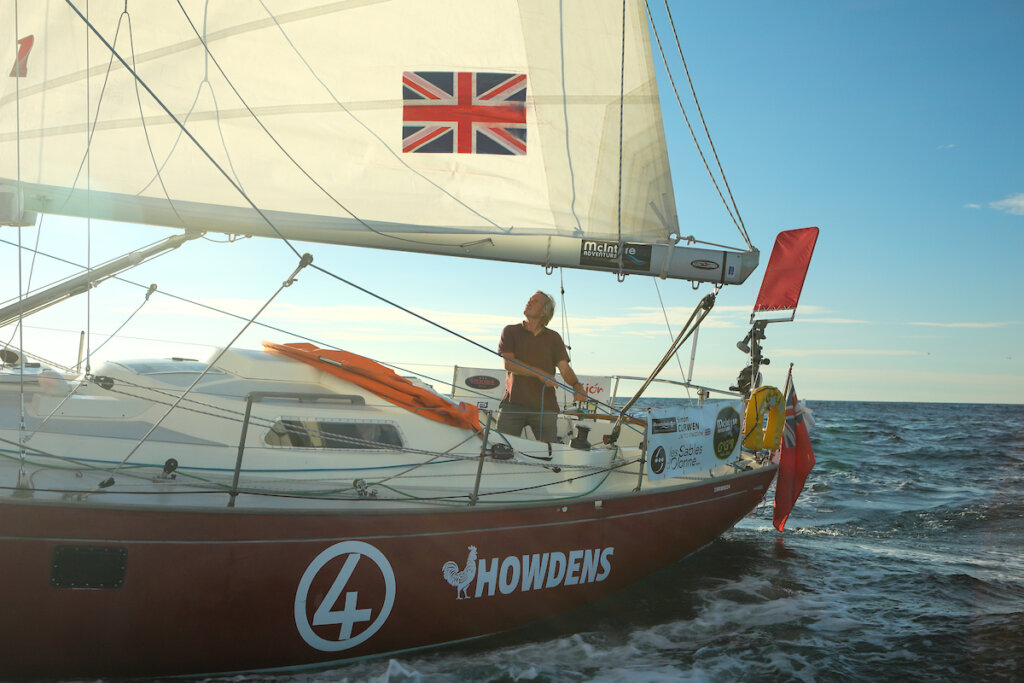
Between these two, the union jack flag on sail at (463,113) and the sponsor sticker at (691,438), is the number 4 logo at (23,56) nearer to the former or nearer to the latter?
the union jack flag on sail at (463,113)

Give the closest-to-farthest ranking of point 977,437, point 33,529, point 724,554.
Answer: point 33,529
point 724,554
point 977,437

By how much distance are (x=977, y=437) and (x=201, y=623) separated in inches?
1066

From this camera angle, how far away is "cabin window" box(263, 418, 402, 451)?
433 centimetres

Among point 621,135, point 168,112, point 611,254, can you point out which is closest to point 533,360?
point 611,254

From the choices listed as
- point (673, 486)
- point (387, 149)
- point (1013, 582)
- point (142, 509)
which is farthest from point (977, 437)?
point (142, 509)

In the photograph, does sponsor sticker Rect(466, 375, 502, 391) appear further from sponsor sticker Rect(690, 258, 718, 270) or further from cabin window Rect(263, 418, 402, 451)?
cabin window Rect(263, 418, 402, 451)

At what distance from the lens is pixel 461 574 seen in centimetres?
431

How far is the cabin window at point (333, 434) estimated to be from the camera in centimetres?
433

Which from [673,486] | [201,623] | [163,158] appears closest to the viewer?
[201,623]

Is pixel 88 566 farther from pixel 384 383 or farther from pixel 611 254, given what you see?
pixel 611 254

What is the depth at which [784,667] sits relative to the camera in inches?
190

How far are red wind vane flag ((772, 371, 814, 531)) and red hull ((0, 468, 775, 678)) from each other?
3212 mm

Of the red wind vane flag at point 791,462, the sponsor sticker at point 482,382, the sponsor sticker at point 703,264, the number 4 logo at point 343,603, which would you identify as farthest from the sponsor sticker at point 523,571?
the sponsor sticker at point 482,382

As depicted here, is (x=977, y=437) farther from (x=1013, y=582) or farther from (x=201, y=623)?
(x=201, y=623)
